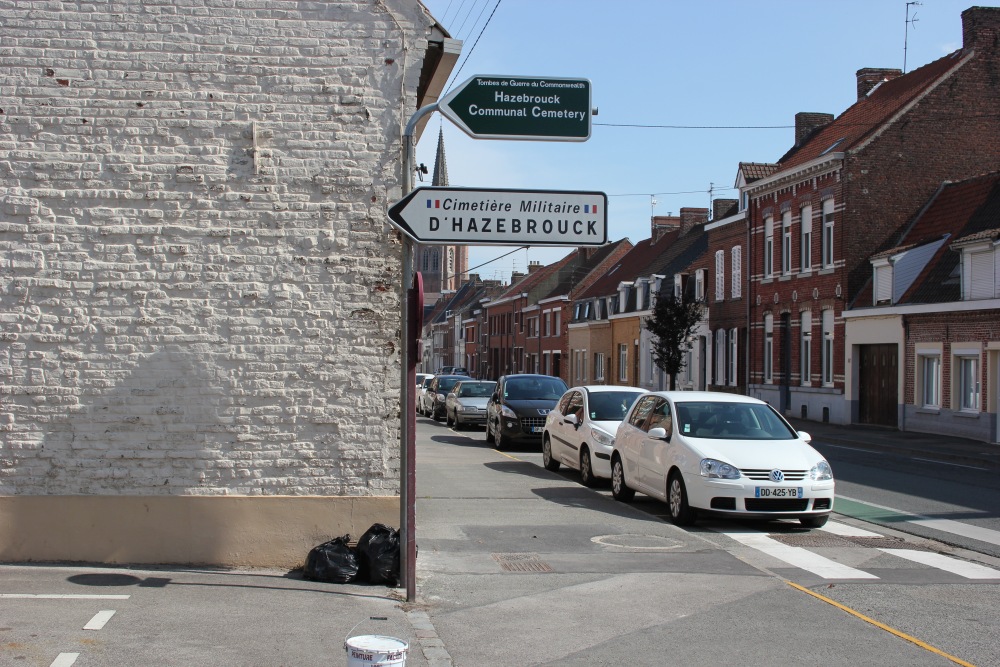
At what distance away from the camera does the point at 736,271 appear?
4388 centimetres

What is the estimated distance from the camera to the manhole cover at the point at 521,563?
8.85 metres

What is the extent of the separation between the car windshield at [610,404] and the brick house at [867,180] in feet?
62.9

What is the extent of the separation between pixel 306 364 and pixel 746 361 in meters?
35.6

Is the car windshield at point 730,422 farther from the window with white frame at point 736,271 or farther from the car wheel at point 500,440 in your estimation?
the window with white frame at point 736,271

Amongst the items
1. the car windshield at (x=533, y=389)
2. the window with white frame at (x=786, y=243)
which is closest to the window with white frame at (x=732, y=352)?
the window with white frame at (x=786, y=243)

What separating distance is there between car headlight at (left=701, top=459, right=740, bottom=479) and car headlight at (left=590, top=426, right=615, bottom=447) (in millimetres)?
3672

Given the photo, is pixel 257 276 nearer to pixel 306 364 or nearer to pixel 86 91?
pixel 306 364

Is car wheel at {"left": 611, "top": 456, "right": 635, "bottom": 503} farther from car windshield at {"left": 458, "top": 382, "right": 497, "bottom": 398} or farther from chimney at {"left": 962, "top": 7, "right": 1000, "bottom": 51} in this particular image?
chimney at {"left": 962, "top": 7, "right": 1000, "bottom": 51}

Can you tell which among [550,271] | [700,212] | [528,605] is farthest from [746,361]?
[528,605]

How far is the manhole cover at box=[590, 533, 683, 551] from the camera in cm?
997

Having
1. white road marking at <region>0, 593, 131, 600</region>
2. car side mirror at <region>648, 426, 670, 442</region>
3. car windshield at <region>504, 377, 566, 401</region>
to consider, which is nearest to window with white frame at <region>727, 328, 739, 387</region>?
car windshield at <region>504, 377, 566, 401</region>

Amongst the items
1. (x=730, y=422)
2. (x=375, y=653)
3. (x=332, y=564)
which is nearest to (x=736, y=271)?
(x=730, y=422)

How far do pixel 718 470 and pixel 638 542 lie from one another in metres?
1.53

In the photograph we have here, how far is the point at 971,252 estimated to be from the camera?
27250 mm
